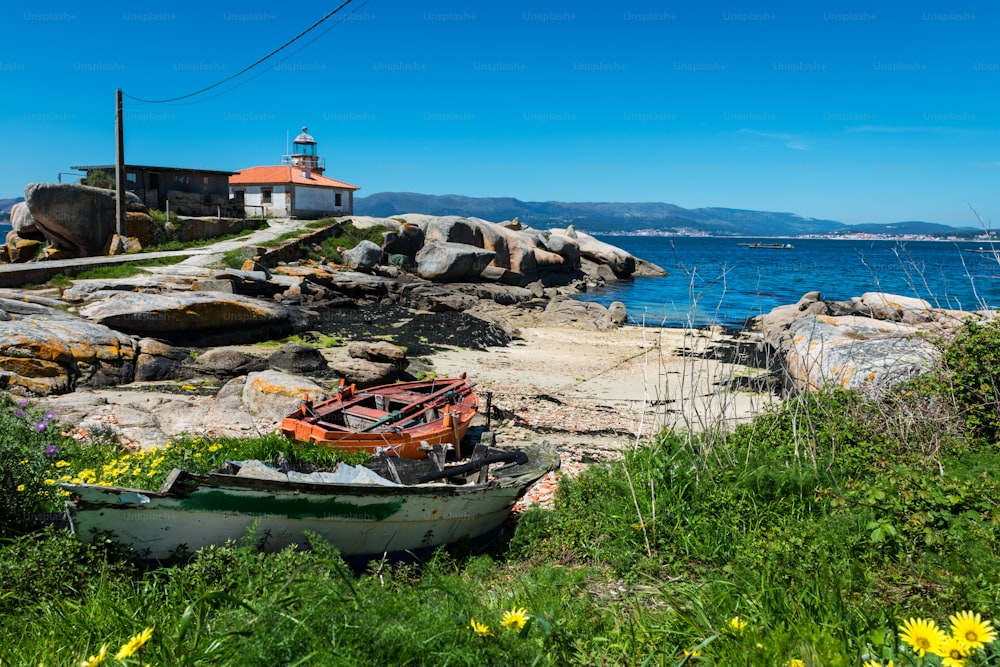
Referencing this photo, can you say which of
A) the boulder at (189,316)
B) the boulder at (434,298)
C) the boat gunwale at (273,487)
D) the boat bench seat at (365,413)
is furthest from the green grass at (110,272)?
the boat gunwale at (273,487)

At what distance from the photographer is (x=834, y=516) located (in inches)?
212

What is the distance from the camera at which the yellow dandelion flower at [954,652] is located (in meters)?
2.24

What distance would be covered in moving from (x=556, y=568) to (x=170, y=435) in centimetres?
679

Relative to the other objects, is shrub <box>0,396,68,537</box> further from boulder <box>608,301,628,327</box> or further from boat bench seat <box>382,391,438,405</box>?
boulder <box>608,301,628,327</box>

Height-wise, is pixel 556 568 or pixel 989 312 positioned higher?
pixel 989 312

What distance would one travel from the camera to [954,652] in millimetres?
2273

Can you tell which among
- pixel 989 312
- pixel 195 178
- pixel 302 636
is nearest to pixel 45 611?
pixel 302 636

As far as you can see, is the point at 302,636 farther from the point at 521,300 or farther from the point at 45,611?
the point at 521,300

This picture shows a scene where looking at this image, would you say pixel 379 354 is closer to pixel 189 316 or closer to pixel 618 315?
pixel 189 316

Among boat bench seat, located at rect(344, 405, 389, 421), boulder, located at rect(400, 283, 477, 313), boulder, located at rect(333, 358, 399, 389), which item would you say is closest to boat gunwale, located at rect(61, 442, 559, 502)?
boat bench seat, located at rect(344, 405, 389, 421)

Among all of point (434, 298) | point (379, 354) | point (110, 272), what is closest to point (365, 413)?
point (379, 354)

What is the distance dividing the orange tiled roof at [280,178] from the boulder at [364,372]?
112 feet

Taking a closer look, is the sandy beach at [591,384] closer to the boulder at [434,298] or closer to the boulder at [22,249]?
the boulder at [434,298]

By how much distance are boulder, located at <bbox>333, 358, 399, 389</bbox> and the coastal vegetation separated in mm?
6912
